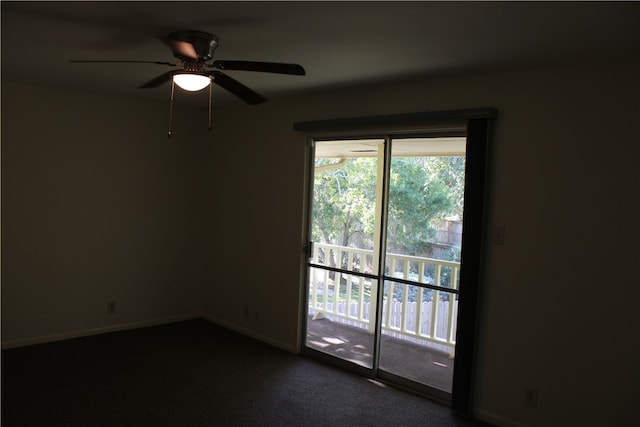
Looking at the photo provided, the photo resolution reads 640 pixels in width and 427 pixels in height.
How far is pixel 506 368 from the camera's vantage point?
10.00ft

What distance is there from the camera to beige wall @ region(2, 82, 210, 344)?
404 cm

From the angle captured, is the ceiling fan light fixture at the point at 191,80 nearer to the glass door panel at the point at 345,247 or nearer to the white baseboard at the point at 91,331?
the glass door panel at the point at 345,247

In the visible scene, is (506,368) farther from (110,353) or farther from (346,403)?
(110,353)

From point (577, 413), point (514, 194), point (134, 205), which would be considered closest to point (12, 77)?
point (134, 205)

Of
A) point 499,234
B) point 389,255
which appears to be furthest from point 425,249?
point 499,234

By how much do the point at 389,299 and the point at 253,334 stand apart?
57.7 inches

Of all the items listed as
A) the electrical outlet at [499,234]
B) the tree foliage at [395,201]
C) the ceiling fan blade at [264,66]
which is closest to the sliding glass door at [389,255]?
the tree foliage at [395,201]

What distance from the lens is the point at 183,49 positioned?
2.15 m

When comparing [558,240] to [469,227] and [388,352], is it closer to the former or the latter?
[469,227]

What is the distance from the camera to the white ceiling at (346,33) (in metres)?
2.03

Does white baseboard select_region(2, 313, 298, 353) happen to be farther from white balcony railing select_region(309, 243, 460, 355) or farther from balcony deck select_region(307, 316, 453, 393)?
white balcony railing select_region(309, 243, 460, 355)

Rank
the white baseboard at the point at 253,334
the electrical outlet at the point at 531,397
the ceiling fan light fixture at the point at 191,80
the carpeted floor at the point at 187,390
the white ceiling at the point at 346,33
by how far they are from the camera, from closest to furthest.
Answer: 1. the white ceiling at the point at 346,33
2. the ceiling fan light fixture at the point at 191,80
3. the electrical outlet at the point at 531,397
4. the carpeted floor at the point at 187,390
5. the white baseboard at the point at 253,334

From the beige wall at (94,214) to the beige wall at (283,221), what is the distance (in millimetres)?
14

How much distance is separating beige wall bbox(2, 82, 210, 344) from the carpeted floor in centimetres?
43
